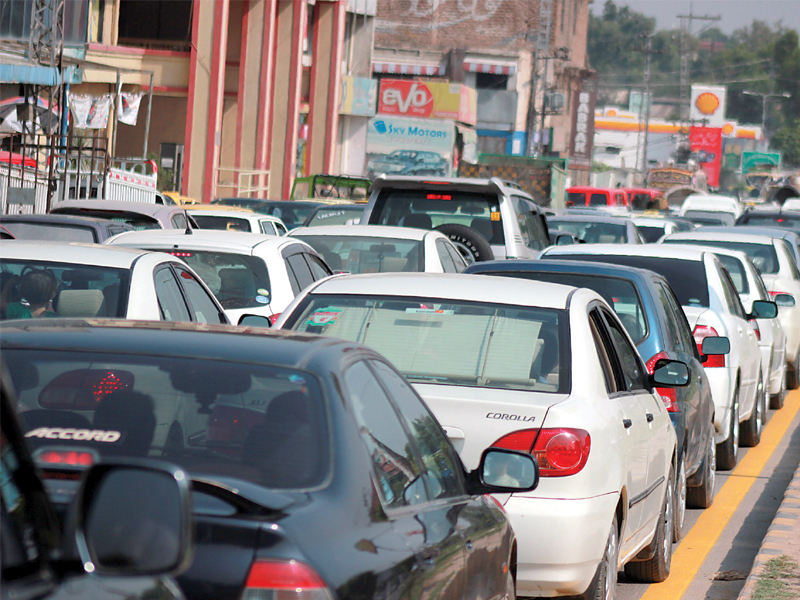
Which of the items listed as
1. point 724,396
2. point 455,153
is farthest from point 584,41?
point 724,396

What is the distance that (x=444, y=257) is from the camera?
1230cm

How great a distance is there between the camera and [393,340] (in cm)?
599

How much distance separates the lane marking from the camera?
7027 mm

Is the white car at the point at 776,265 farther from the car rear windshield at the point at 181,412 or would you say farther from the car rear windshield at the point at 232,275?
the car rear windshield at the point at 181,412

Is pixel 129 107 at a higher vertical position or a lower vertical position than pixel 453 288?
higher

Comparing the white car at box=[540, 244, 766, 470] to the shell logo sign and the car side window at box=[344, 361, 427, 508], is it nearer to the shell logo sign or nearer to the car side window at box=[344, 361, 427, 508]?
the car side window at box=[344, 361, 427, 508]

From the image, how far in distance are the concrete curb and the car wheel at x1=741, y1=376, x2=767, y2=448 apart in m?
3.08

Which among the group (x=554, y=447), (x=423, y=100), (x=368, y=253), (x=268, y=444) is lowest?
(x=554, y=447)

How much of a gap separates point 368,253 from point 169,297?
478 centimetres

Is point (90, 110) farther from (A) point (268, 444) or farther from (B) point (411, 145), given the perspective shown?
(A) point (268, 444)

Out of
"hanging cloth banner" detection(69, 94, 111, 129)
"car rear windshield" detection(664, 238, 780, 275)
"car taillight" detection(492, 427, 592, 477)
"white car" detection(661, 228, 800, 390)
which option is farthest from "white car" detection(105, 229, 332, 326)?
"hanging cloth banner" detection(69, 94, 111, 129)

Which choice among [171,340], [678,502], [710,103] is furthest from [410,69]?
[710,103]

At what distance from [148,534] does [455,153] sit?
2167 inches

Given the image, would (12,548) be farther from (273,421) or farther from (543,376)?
(543,376)
